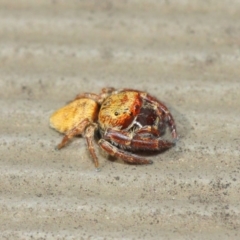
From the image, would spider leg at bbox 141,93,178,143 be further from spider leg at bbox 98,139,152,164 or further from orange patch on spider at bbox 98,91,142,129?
spider leg at bbox 98,139,152,164

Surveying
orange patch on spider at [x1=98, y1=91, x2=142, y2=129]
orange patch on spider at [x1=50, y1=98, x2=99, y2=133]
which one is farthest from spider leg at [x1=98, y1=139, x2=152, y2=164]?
orange patch on spider at [x1=50, y1=98, x2=99, y2=133]

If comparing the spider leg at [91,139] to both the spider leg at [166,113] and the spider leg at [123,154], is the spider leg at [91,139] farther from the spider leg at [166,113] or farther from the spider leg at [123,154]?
the spider leg at [166,113]

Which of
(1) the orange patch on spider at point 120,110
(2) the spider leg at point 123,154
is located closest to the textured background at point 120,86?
(2) the spider leg at point 123,154

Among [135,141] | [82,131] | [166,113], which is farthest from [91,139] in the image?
[166,113]

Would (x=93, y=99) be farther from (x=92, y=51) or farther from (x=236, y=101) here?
(x=236, y=101)

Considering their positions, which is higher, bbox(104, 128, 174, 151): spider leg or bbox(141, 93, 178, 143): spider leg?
bbox(141, 93, 178, 143): spider leg

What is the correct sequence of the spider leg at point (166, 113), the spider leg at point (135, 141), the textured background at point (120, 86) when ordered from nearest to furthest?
the textured background at point (120, 86)
the spider leg at point (135, 141)
the spider leg at point (166, 113)

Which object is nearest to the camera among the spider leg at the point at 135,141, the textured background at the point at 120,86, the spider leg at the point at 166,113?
the textured background at the point at 120,86
